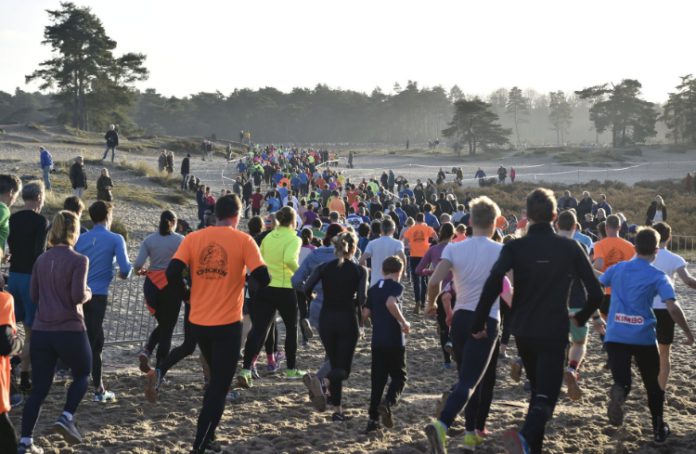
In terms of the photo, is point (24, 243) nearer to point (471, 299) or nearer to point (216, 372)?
point (216, 372)

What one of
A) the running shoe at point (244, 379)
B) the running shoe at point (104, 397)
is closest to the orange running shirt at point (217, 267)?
the running shoe at point (244, 379)

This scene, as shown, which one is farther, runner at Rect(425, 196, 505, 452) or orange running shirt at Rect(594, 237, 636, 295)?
orange running shirt at Rect(594, 237, 636, 295)

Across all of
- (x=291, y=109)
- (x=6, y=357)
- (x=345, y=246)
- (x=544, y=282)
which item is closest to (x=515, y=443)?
(x=544, y=282)

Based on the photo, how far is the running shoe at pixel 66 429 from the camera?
5.52 metres

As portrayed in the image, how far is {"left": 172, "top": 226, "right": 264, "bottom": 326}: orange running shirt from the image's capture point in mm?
5316

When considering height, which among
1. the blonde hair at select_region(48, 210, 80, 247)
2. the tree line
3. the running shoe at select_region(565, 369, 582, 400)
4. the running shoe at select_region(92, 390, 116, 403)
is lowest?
the running shoe at select_region(92, 390, 116, 403)

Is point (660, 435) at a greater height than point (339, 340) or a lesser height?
lesser

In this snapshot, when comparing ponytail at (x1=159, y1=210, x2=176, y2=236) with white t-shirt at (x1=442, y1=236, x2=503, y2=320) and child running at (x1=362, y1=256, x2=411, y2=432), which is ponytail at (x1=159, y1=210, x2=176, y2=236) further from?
white t-shirt at (x1=442, y1=236, x2=503, y2=320)

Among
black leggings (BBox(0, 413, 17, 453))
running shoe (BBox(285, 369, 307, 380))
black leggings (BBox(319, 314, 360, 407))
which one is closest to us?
black leggings (BBox(0, 413, 17, 453))

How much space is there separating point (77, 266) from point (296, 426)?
2.34 meters

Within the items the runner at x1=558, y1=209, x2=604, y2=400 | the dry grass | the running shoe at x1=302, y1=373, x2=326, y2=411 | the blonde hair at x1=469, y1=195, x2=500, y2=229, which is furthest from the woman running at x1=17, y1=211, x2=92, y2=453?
the dry grass

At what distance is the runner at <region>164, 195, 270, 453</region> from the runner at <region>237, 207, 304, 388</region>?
215cm

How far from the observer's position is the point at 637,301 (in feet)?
19.9

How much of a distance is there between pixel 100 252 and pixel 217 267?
2.08 metres
